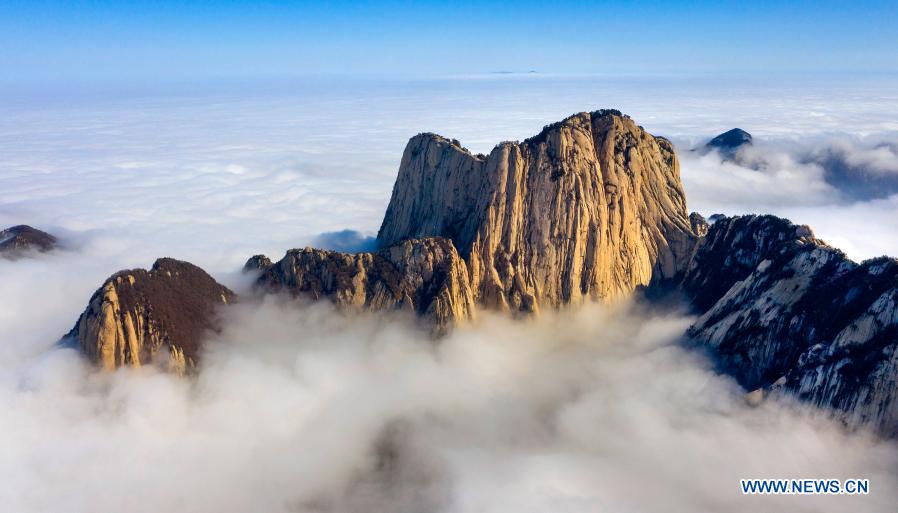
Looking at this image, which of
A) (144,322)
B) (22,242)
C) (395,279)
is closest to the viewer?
(144,322)

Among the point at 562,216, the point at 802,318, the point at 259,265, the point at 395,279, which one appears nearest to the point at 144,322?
the point at 259,265

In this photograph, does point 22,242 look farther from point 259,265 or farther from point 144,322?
point 144,322

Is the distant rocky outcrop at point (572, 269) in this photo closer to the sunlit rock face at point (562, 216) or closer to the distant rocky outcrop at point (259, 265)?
the sunlit rock face at point (562, 216)

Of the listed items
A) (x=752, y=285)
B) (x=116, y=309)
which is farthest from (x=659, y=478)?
(x=116, y=309)

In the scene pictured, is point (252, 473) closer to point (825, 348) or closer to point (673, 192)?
point (825, 348)

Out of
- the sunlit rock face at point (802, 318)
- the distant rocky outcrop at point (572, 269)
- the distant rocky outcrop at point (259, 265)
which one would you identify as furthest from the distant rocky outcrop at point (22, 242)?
the sunlit rock face at point (802, 318)

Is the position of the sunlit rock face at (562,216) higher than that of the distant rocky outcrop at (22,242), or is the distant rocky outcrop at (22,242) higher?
the sunlit rock face at (562,216)
